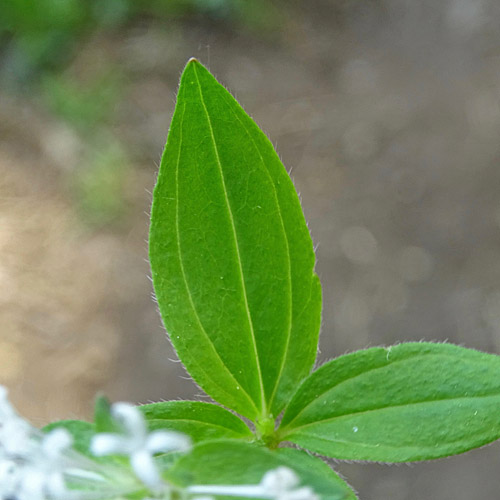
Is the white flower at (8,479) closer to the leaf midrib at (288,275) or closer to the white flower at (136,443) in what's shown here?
the white flower at (136,443)

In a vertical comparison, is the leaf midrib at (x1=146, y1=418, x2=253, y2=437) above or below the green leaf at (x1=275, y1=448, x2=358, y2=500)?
above

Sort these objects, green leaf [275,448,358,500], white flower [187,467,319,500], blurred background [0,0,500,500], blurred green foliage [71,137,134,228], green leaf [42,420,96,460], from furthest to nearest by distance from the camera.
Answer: blurred green foliage [71,137,134,228] < blurred background [0,0,500,500] < green leaf [275,448,358,500] < green leaf [42,420,96,460] < white flower [187,467,319,500]

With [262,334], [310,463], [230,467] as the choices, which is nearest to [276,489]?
[230,467]

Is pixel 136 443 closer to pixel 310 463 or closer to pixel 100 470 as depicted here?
pixel 100 470

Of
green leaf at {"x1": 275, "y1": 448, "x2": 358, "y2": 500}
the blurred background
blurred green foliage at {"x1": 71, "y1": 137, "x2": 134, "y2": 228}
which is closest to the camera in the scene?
green leaf at {"x1": 275, "y1": 448, "x2": 358, "y2": 500}

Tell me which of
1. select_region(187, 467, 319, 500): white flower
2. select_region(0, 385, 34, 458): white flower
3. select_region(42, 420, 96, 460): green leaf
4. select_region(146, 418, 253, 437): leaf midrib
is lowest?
select_region(187, 467, 319, 500): white flower

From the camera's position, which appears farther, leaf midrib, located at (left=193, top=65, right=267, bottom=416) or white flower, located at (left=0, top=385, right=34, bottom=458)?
leaf midrib, located at (left=193, top=65, right=267, bottom=416)

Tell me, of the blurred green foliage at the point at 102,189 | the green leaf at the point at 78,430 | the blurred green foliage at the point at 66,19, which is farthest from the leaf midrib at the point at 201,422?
the blurred green foliage at the point at 66,19

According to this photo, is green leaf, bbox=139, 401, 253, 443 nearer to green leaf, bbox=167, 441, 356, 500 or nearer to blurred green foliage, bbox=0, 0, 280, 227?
green leaf, bbox=167, 441, 356, 500

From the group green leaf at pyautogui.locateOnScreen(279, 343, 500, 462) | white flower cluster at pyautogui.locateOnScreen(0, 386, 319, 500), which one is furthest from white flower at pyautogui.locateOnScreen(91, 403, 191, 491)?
green leaf at pyautogui.locateOnScreen(279, 343, 500, 462)
